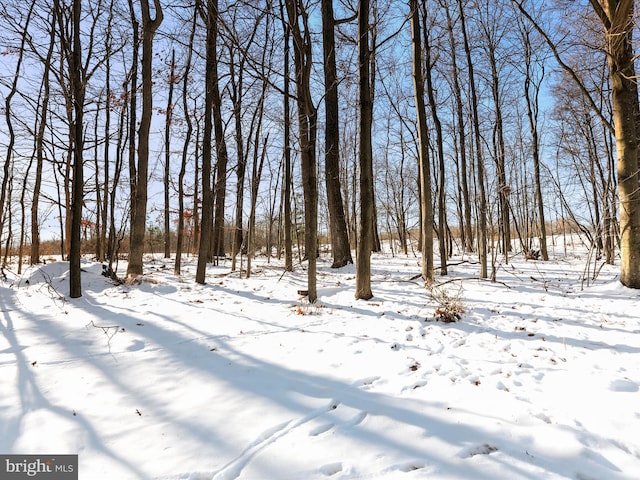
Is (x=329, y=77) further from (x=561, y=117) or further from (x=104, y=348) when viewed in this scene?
(x=561, y=117)

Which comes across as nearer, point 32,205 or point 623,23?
point 623,23

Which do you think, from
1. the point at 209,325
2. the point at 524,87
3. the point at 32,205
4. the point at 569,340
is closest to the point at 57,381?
the point at 209,325

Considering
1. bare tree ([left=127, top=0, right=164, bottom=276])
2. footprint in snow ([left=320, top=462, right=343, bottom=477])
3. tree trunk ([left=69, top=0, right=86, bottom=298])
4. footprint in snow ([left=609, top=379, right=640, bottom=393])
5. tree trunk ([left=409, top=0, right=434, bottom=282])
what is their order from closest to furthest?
footprint in snow ([left=320, top=462, right=343, bottom=477]) < footprint in snow ([left=609, top=379, right=640, bottom=393]) < tree trunk ([left=69, top=0, right=86, bottom=298]) < tree trunk ([left=409, top=0, right=434, bottom=282]) < bare tree ([left=127, top=0, right=164, bottom=276])

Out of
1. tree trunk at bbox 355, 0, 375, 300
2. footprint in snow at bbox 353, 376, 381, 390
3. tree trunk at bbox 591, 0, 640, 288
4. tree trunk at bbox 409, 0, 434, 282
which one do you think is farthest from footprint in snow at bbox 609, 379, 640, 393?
tree trunk at bbox 591, 0, 640, 288

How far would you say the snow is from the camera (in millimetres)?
1747

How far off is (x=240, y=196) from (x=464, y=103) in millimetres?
8061

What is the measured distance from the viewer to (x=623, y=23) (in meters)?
5.31

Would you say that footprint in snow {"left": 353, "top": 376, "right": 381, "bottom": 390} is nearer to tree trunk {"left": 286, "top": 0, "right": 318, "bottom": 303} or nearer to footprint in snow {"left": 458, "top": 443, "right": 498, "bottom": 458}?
footprint in snow {"left": 458, "top": 443, "right": 498, "bottom": 458}

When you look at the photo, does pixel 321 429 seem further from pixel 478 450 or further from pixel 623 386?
pixel 623 386

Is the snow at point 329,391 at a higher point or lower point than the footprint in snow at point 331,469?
higher

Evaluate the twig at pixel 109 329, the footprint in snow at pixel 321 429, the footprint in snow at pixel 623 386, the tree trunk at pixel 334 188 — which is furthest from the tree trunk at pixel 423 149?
the twig at pixel 109 329

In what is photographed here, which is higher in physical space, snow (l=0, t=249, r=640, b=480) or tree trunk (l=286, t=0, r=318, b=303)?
tree trunk (l=286, t=0, r=318, b=303)

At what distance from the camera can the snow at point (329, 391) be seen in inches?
68.8

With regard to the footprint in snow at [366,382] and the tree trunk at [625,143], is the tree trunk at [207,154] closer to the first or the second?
the footprint in snow at [366,382]
